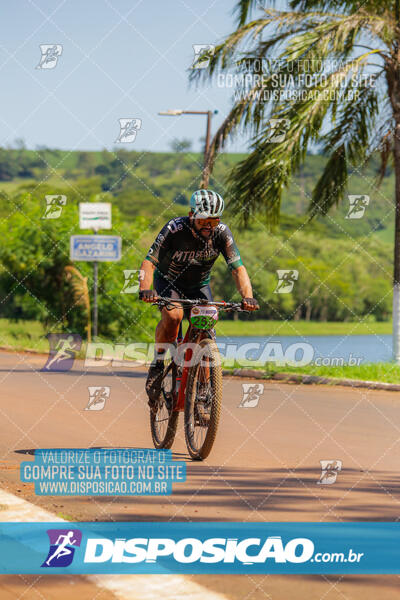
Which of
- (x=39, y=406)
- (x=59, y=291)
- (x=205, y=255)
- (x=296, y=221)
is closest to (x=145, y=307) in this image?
(x=59, y=291)

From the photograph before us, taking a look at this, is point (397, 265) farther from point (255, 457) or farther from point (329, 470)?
point (329, 470)

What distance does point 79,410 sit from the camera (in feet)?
34.9

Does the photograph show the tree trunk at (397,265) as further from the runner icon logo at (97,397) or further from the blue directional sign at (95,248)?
the blue directional sign at (95,248)

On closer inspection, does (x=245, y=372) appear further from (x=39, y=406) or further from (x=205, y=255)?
(x=205, y=255)

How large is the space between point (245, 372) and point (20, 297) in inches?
741

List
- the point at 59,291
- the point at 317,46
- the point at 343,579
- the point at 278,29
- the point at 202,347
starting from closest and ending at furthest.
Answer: the point at 343,579, the point at 202,347, the point at 317,46, the point at 278,29, the point at 59,291

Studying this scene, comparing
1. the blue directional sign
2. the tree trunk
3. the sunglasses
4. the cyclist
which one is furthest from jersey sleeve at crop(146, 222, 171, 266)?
the blue directional sign

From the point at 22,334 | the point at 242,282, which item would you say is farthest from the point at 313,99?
the point at 22,334

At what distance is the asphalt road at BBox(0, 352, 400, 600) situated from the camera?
428 centimetres

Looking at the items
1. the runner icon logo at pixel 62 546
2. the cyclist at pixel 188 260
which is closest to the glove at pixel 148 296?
the cyclist at pixel 188 260

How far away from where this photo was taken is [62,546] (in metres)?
4.59

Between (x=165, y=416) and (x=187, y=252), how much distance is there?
56.0 inches

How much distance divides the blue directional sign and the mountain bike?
16.4m

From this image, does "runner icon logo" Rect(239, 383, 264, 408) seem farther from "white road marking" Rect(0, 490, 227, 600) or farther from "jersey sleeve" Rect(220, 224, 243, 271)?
"white road marking" Rect(0, 490, 227, 600)
